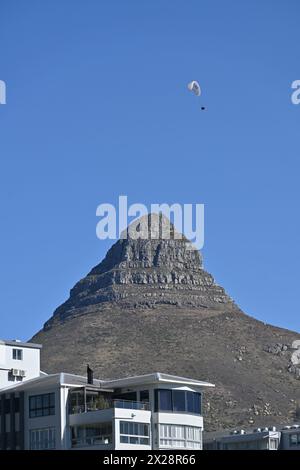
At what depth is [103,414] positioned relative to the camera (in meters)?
96.4

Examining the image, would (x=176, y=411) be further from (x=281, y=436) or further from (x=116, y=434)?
(x=281, y=436)

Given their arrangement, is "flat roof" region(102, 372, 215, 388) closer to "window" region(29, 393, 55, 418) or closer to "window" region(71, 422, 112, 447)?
"window" region(71, 422, 112, 447)

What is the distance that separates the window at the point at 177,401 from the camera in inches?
3920

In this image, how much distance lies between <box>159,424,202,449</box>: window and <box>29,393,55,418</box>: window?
859cm

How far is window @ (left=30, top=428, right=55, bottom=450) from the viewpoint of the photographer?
10000 cm

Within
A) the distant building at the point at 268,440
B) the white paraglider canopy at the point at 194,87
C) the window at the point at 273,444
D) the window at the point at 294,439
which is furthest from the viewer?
the window at the point at 273,444

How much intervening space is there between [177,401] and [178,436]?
2.67 m

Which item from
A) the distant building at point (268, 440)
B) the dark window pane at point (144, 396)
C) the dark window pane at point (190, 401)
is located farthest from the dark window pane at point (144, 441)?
the distant building at point (268, 440)

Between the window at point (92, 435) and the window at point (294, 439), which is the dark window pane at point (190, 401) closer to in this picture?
the window at point (92, 435)

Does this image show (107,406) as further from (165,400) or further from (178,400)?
(178,400)
